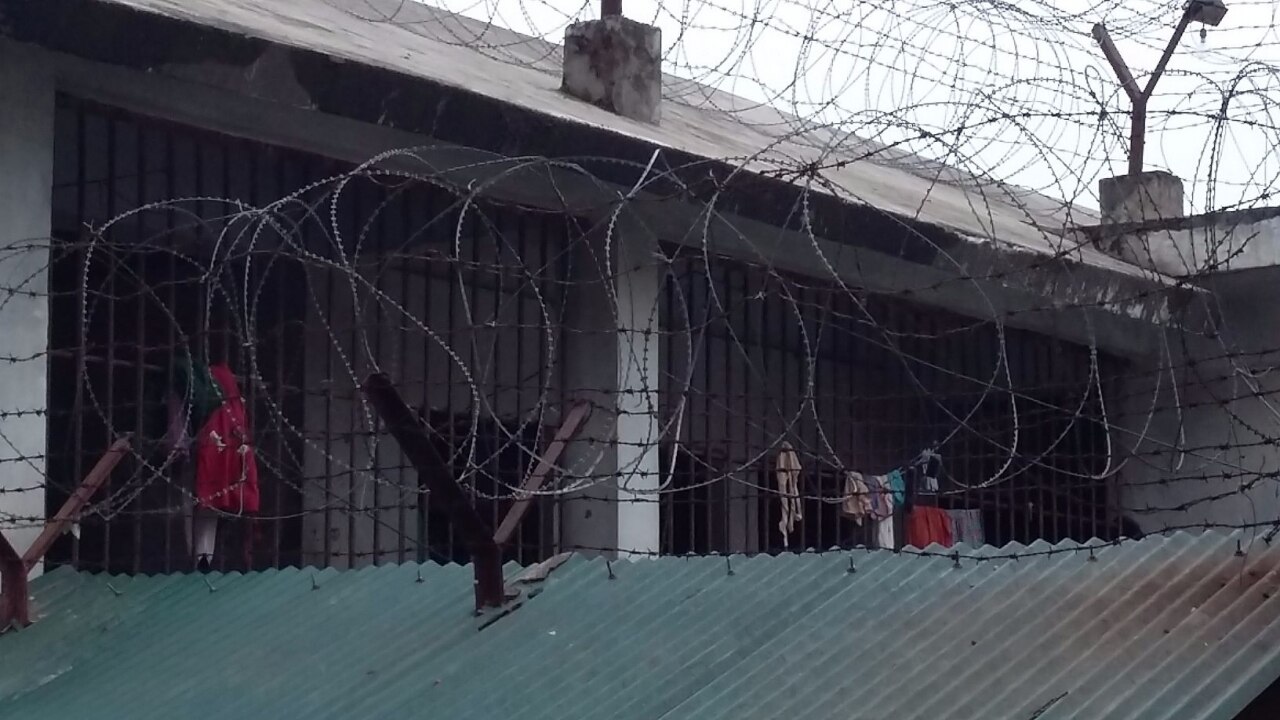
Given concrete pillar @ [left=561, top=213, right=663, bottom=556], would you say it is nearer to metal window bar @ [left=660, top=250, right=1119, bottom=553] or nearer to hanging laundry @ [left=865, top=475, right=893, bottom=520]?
metal window bar @ [left=660, top=250, right=1119, bottom=553]

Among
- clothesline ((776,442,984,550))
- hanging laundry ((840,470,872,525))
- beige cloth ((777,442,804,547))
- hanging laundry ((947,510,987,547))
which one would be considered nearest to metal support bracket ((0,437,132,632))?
beige cloth ((777,442,804,547))

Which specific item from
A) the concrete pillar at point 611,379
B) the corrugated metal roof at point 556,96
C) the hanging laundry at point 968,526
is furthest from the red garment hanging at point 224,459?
the hanging laundry at point 968,526

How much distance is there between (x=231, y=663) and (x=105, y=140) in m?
2.59

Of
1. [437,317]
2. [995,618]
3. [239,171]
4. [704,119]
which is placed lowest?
[995,618]

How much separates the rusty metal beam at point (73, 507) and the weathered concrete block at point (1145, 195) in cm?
636

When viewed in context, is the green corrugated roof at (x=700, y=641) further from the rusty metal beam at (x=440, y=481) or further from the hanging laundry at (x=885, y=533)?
the hanging laundry at (x=885, y=533)

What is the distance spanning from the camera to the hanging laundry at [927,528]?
938 centimetres

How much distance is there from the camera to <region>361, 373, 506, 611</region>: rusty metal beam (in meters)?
3.96

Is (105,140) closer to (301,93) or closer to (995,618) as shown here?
(301,93)

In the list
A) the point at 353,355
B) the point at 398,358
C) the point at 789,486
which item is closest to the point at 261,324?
the point at 353,355

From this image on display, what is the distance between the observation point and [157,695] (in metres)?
4.66

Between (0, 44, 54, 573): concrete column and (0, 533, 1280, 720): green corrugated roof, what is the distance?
0.40 meters

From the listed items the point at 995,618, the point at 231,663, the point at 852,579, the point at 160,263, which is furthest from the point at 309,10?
the point at 995,618

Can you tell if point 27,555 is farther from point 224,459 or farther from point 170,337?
point 170,337
